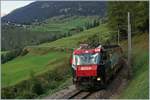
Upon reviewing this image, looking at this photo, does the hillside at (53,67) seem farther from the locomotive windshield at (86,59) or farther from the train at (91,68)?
the locomotive windshield at (86,59)

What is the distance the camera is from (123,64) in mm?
40375

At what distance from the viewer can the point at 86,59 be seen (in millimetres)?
27203

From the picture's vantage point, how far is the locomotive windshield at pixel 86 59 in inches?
1062

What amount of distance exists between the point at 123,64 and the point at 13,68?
108ft

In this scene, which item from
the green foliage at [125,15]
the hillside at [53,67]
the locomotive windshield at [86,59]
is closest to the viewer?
the hillside at [53,67]

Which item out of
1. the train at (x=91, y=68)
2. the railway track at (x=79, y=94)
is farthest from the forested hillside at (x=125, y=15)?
the railway track at (x=79, y=94)

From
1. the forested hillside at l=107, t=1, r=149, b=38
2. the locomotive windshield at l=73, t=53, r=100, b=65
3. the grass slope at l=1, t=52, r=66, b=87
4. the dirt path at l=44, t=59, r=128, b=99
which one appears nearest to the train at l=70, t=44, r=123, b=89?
the locomotive windshield at l=73, t=53, r=100, b=65

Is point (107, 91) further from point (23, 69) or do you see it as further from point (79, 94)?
point (23, 69)

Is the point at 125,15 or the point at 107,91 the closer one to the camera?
the point at 107,91

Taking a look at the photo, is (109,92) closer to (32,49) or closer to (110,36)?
(110,36)

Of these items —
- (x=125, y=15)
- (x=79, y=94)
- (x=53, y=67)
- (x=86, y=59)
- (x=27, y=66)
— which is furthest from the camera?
(x=27, y=66)

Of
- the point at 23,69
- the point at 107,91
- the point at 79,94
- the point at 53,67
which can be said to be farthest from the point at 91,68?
the point at 23,69

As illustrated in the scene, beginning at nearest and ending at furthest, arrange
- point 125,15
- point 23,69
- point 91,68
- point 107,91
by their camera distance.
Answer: point 107,91
point 91,68
point 125,15
point 23,69

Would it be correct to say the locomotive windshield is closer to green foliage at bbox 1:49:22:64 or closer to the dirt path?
the dirt path
